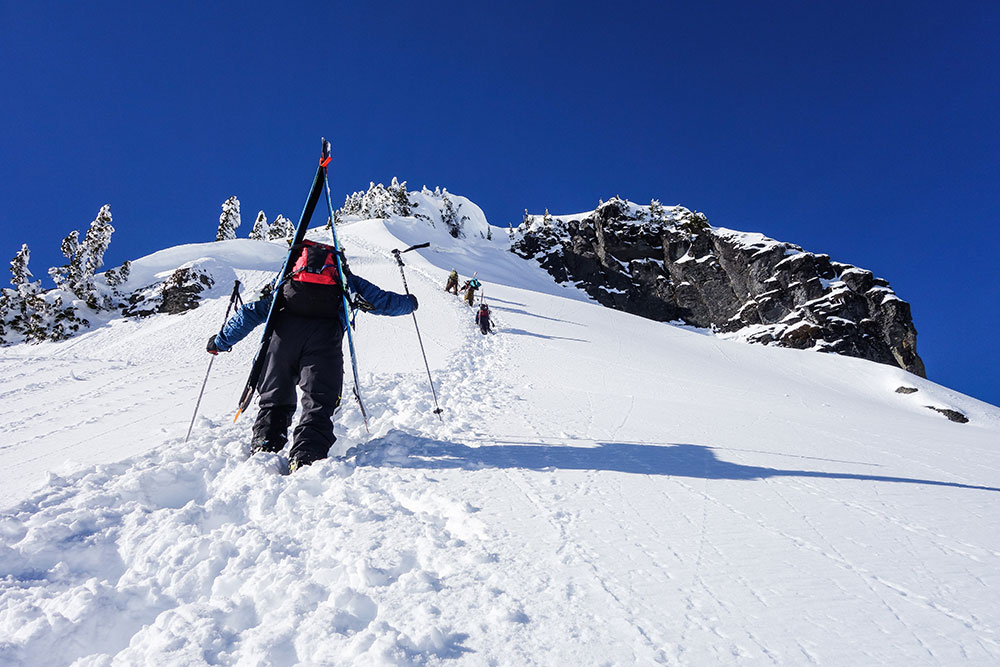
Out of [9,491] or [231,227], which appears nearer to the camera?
[9,491]

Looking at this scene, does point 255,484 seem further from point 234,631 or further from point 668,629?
point 668,629

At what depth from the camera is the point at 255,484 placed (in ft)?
9.91

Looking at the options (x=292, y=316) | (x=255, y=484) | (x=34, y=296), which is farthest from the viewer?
(x=34, y=296)

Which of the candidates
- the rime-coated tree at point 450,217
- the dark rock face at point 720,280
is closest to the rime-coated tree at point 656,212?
the dark rock face at point 720,280

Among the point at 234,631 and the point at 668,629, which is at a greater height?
the point at 668,629

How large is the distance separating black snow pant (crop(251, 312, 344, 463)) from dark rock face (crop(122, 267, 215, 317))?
1954cm

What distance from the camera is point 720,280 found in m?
63.3

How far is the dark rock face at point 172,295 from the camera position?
66.7 feet

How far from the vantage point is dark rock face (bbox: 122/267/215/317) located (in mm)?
20328

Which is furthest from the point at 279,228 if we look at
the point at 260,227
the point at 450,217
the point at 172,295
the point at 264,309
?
the point at 264,309

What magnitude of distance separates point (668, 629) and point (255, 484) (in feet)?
8.92

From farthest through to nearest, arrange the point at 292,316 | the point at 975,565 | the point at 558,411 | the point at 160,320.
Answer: the point at 160,320
the point at 558,411
the point at 292,316
the point at 975,565

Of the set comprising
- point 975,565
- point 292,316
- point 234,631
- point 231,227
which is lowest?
point 234,631

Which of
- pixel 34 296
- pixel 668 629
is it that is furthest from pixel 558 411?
pixel 34 296
